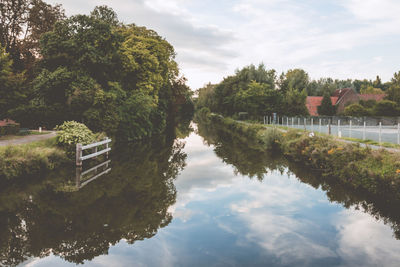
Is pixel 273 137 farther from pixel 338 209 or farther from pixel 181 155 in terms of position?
pixel 338 209

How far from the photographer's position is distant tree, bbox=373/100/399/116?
44.8m

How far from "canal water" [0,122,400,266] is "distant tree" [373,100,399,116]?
1455 inches

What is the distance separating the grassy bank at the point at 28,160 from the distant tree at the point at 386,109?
44.3m

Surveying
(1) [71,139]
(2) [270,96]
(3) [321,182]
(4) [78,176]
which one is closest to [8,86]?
(1) [71,139]

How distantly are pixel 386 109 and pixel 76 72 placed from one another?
4265 cm

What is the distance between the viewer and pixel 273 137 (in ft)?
80.8

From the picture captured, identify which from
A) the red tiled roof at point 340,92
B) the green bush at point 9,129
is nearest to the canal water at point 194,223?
the green bush at point 9,129

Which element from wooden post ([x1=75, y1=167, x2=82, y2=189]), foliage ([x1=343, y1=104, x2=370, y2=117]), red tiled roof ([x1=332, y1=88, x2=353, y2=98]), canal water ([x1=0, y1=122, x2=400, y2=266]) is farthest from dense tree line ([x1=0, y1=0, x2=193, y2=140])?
red tiled roof ([x1=332, y1=88, x2=353, y2=98])

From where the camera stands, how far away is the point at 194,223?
932cm

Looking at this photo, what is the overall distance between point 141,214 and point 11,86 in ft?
58.7

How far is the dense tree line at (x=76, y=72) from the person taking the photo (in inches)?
874

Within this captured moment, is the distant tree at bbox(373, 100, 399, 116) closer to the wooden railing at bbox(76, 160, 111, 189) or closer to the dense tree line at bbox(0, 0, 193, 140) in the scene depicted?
the dense tree line at bbox(0, 0, 193, 140)

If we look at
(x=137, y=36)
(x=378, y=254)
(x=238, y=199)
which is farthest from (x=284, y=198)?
(x=137, y=36)

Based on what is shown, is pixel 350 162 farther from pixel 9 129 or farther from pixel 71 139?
pixel 9 129
